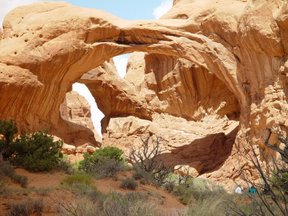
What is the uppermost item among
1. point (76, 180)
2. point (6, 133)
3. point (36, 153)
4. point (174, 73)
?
point (174, 73)

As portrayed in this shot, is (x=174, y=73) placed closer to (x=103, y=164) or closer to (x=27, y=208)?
(x=103, y=164)

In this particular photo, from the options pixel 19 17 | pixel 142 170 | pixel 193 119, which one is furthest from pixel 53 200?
pixel 193 119

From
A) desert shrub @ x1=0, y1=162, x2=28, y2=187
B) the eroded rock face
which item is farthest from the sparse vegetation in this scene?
the eroded rock face

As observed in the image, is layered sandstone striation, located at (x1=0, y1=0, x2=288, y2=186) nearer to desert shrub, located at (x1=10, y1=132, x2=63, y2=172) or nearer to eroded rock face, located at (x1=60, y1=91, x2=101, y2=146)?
desert shrub, located at (x1=10, y1=132, x2=63, y2=172)

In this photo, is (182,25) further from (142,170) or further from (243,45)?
(142,170)

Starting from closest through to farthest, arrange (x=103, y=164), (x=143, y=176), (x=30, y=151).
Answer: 1. (x=30, y=151)
2. (x=143, y=176)
3. (x=103, y=164)

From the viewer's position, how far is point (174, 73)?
2600 cm

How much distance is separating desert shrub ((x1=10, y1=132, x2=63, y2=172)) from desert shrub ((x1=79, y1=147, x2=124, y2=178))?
123cm

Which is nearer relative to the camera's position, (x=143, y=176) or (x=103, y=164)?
(x=143, y=176)

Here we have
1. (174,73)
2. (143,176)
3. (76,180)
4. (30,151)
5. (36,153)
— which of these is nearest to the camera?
(76,180)

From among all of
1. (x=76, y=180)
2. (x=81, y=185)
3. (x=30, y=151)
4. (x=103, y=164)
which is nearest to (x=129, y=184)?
(x=76, y=180)

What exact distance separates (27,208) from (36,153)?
5.47m

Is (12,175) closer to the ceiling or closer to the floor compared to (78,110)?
closer to the ceiling

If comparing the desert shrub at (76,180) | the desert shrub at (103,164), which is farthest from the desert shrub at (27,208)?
the desert shrub at (103,164)
